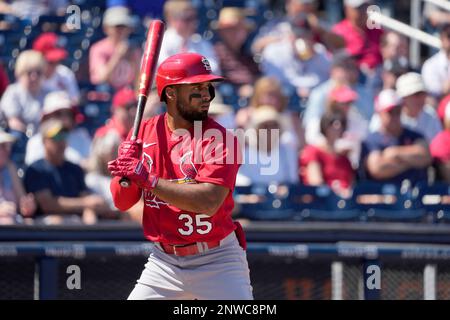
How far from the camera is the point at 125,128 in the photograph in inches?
320

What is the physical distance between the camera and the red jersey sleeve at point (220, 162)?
5121 mm

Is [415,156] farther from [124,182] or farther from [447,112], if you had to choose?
[124,182]

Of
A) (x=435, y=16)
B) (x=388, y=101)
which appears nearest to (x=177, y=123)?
(x=388, y=101)

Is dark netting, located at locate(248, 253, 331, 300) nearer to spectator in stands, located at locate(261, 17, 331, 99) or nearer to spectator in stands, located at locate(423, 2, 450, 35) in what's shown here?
spectator in stands, located at locate(261, 17, 331, 99)

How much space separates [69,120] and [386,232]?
8.23 feet

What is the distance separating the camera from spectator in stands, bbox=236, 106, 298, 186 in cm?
816

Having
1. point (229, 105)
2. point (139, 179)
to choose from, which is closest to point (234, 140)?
point (139, 179)

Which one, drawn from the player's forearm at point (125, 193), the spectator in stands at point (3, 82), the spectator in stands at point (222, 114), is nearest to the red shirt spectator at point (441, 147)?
the spectator in stands at point (222, 114)

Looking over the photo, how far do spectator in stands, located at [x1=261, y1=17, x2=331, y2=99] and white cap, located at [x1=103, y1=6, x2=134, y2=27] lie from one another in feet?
4.00

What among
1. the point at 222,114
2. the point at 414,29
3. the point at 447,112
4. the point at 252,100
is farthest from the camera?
the point at 414,29

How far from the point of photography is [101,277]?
7066mm

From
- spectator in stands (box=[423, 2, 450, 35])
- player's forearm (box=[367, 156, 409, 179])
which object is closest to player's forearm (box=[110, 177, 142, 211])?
player's forearm (box=[367, 156, 409, 179])

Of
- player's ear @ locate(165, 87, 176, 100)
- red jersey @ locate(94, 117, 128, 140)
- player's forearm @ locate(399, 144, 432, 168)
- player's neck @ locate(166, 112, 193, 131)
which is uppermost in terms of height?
red jersey @ locate(94, 117, 128, 140)

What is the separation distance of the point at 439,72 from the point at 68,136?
353 centimetres
